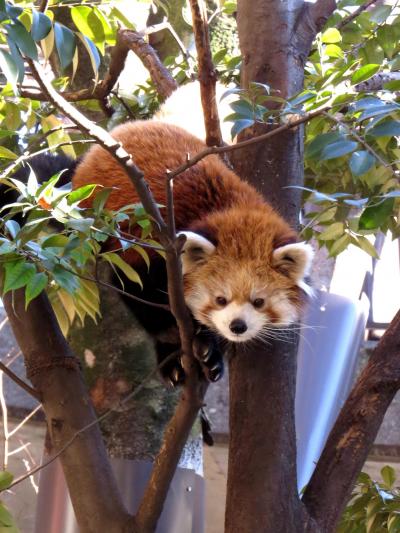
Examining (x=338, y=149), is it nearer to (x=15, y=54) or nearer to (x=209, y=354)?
(x=15, y=54)

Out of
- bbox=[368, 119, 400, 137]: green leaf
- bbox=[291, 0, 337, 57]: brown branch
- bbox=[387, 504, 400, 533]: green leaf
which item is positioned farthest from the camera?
bbox=[291, 0, 337, 57]: brown branch

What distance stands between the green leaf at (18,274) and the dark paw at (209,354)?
96cm

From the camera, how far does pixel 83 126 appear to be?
139 centimetres

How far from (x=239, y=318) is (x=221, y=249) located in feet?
0.84

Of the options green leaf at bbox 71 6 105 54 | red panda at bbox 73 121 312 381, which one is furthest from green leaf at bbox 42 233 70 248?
red panda at bbox 73 121 312 381

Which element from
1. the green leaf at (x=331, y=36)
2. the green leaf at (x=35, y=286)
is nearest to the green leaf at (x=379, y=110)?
the green leaf at (x=35, y=286)

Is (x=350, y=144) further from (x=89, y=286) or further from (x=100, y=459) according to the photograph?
(x=100, y=459)

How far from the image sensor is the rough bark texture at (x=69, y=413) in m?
2.04

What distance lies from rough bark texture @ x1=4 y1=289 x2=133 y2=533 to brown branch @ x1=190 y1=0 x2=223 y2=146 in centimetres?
73

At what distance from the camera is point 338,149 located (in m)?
1.65

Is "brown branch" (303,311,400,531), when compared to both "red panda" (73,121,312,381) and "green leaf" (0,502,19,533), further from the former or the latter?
"green leaf" (0,502,19,533)

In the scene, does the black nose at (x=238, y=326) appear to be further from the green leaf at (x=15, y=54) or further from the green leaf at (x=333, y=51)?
the green leaf at (x=15, y=54)

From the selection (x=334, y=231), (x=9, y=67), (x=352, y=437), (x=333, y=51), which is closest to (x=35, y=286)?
(x=9, y=67)

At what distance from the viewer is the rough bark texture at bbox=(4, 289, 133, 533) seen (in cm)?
204
